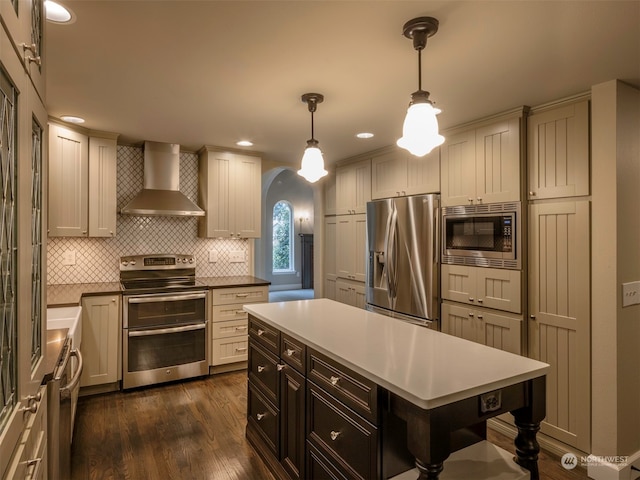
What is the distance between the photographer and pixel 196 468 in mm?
2340

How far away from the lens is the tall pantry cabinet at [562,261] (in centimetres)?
239

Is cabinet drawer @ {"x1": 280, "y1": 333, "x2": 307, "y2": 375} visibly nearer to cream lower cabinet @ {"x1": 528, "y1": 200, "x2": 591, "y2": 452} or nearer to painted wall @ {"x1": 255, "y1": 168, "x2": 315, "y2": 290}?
cream lower cabinet @ {"x1": 528, "y1": 200, "x2": 591, "y2": 452}

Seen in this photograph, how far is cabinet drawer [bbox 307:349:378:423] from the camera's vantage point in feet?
4.76

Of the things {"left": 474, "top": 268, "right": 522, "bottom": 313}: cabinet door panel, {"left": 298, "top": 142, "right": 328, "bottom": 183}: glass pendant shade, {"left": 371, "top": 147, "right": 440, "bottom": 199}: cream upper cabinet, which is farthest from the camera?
{"left": 371, "top": 147, "right": 440, "bottom": 199}: cream upper cabinet

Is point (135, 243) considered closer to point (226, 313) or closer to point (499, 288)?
point (226, 313)

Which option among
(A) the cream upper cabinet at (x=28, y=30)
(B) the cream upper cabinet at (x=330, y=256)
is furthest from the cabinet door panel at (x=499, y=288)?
(A) the cream upper cabinet at (x=28, y=30)

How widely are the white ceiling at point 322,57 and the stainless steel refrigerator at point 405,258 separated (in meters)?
0.87

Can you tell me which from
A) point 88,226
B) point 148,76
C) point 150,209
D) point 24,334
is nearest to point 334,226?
point 150,209

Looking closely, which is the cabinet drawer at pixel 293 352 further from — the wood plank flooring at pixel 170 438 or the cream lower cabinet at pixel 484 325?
the cream lower cabinet at pixel 484 325

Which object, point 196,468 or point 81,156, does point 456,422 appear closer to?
point 196,468

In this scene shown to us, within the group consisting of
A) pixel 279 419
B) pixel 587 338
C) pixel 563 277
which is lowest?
pixel 279 419

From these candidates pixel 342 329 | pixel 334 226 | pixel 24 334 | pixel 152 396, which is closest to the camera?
pixel 24 334

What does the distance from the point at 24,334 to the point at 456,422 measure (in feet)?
4.31

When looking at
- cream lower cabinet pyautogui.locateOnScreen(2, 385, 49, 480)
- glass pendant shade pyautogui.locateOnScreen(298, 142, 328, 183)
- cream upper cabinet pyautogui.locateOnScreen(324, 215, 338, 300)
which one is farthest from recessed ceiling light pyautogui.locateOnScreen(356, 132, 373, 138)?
cream lower cabinet pyautogui.locateOnScreen(2, 385, 49, 480)
